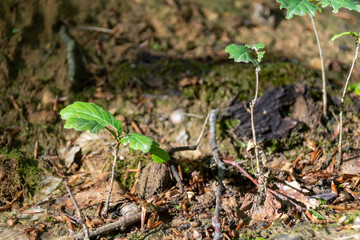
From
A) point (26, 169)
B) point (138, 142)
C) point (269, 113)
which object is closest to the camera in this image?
point (138, 142)

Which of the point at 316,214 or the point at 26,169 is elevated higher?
the point at 316,214

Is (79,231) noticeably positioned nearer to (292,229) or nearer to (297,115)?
(292,229)

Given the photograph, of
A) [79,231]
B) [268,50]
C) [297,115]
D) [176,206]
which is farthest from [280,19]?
[79,231]

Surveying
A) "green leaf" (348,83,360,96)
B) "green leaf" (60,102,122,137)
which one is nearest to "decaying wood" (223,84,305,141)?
"green leaf" (348,83,360,96)

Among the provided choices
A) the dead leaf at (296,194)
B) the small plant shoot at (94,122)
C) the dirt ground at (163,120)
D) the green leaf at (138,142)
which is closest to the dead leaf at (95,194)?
the dirt ground at (163,120)

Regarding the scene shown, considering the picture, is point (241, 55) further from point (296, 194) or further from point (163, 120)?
point (163, 120)

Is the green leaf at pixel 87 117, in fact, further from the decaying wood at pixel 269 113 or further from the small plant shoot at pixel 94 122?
the decaying wood at pixel 269 113

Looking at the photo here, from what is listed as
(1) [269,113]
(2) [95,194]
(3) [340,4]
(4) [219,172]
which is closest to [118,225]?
(2) [95,194]

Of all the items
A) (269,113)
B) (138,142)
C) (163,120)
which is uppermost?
(138,142)
